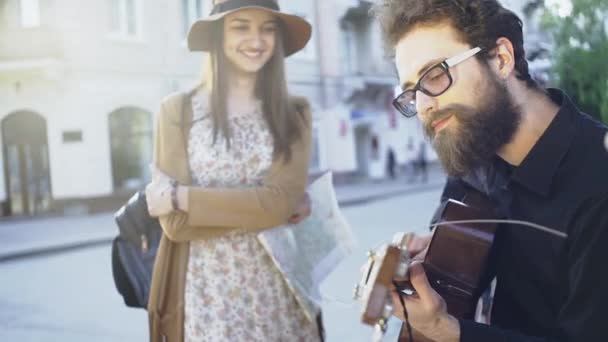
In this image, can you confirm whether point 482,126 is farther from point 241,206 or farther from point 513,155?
point 241,206

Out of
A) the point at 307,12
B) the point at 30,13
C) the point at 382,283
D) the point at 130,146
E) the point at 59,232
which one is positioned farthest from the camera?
the point at 307,12

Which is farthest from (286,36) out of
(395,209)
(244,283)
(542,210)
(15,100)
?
(15,100)

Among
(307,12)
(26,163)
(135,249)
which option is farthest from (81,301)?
(307,12)

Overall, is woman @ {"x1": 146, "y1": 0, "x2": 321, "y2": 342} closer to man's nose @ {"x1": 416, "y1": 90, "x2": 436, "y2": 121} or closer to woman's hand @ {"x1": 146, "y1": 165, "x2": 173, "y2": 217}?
woman's hand @ {"x1": 146, "y1": 165, "x2": 173, "y2": 217}

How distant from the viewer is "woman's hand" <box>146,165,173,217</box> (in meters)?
1.96

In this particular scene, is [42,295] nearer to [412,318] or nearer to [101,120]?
[412,318]

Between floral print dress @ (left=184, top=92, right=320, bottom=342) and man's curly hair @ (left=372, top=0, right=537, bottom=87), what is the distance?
2.18 feet

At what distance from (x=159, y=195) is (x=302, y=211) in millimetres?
451

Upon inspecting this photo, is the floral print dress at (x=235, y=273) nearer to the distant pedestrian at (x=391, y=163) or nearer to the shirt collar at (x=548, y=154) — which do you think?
the shirt collar at (x=548, y=154)

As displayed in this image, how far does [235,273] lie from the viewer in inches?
79.4

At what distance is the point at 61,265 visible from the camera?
9.22 m

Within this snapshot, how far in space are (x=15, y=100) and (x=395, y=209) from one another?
8.43 m

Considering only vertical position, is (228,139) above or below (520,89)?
below

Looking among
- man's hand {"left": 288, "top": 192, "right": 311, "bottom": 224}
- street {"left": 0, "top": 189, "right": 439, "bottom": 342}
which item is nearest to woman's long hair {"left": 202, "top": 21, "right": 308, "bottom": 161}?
man's hand {"left": 288, "top": 192, "right": 311, "bottom": 224}
